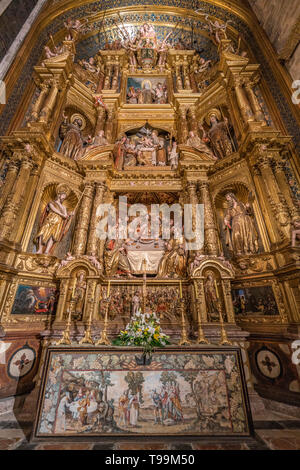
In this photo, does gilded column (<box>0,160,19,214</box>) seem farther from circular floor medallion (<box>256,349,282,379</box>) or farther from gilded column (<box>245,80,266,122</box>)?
gilded column (<box>245,80,266,122</box>)

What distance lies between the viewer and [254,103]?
820 centimetres

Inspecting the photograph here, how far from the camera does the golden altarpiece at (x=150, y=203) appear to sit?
557 centimetres

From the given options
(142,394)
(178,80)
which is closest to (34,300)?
(142,394)

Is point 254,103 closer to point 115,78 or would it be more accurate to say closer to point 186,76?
point 186,76

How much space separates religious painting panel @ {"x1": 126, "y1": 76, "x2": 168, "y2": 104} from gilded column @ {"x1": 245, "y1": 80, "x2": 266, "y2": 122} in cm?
387

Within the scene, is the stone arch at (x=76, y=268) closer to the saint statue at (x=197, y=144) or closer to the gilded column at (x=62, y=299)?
the gilded column at (x=62, y=299)

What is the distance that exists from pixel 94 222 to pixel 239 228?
4.54 metres

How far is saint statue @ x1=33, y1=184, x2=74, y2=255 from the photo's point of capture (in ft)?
21.3

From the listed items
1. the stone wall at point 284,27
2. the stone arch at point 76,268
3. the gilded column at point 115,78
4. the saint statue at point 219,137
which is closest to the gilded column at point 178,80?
the saint statue at point 219,137

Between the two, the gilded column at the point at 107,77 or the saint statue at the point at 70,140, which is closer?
the saint statue at the point at 70,140

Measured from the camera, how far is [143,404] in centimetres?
324

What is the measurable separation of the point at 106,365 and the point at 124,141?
881 centimetres

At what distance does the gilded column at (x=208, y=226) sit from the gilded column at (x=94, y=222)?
11.0ft

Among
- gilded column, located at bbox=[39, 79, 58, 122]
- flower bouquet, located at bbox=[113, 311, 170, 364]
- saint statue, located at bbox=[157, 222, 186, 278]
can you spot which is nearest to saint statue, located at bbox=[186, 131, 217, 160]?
saint statue, located at bbox=[157, 222, 186, 278]
